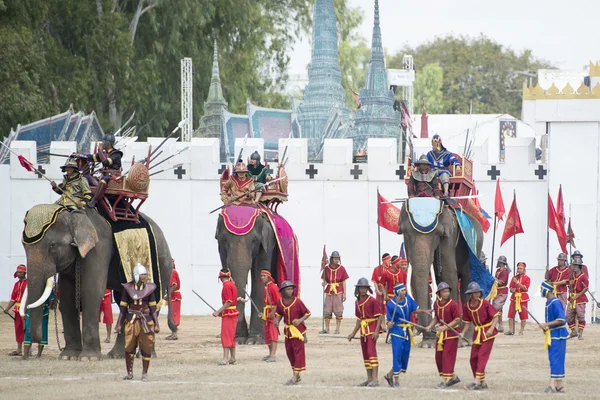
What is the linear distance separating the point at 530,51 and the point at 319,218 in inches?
2607

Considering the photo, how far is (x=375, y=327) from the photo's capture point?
16797mm

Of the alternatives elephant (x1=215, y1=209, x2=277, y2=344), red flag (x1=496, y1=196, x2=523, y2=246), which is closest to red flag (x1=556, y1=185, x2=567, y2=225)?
red flag (x1=496, y1=196, x2=523, y2=246)

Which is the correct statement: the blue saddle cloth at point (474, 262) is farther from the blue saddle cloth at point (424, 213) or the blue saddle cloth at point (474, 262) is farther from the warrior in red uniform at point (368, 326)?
the warrior in red uniform at point (368, 326)

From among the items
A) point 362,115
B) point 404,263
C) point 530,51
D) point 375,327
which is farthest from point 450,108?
point 375,327

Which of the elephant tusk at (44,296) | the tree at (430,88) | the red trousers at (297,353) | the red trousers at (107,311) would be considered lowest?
the red trousers at (107,311)

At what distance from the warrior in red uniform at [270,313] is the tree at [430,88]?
208 ft

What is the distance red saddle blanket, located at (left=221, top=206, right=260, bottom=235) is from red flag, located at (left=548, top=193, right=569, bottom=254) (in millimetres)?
7302

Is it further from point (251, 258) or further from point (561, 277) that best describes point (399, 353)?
point (561, 277)

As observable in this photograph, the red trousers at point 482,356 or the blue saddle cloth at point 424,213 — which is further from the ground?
the blue saddle cloth at point 424,213

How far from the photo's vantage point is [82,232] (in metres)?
19.3

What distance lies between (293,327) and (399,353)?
1306 millimetres

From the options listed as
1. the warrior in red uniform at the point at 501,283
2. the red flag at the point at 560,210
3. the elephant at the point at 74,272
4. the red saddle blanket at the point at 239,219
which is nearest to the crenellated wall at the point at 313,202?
the red flag at the point at 560,210

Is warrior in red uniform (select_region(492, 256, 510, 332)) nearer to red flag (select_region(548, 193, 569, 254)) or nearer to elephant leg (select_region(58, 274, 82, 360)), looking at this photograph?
red flag (select_region(548, 193, 569, 254))

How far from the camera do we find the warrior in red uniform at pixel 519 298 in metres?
25.3
